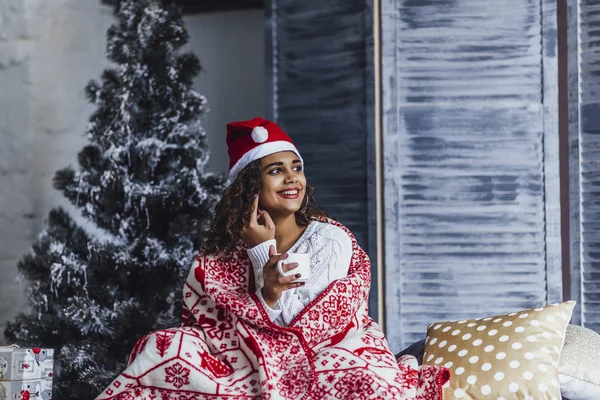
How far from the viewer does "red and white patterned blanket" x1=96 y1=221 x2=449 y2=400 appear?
74.7 inches

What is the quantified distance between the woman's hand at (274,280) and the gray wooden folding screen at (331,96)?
3.87 feet

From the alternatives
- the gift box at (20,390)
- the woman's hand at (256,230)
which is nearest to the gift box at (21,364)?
the gift box at (20,390)

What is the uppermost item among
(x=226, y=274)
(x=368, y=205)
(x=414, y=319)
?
(x=368, y=205)

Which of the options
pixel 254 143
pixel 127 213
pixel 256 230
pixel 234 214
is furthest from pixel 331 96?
pixel 256 230

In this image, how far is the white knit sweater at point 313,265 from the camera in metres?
2.03

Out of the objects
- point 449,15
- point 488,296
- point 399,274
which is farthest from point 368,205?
point 449,15

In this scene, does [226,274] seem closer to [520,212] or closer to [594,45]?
[520,212]

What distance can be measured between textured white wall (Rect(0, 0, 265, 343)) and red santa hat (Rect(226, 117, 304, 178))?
5.56 ft

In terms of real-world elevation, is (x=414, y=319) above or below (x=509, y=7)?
below

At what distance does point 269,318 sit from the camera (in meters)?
2.00

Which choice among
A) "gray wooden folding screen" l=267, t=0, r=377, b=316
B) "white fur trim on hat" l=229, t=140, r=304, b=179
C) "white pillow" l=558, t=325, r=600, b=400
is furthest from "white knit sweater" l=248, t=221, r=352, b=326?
"gray wooden folding screen" l=267, t=0, r=377, b=316

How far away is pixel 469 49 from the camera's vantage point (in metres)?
3.13

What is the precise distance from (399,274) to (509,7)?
1137mm

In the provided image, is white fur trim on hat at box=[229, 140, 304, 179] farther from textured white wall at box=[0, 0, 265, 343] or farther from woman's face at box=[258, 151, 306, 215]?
textured white wall at box=[0, 0, 265, 343]
